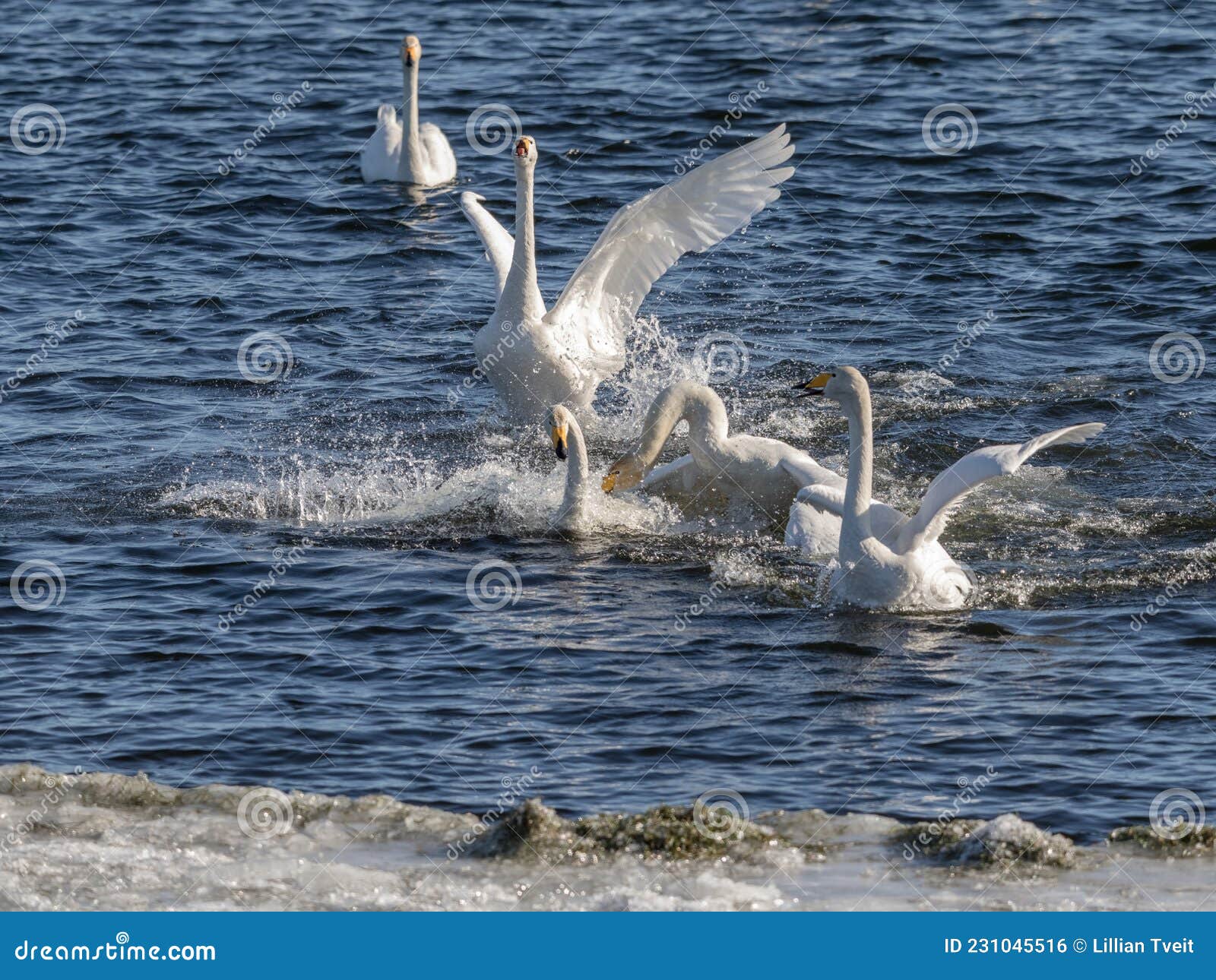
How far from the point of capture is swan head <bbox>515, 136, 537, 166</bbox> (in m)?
13.9

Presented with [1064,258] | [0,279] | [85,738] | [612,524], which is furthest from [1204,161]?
[85,738]

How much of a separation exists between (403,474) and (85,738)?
4.26 meters

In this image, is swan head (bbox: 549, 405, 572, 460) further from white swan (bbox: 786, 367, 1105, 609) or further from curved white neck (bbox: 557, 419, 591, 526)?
white swan (bbox: 786, 367, 1105, 609)

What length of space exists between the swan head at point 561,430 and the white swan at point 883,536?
1.89 metres

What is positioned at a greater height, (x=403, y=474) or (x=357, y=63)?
(x=357, y=63)

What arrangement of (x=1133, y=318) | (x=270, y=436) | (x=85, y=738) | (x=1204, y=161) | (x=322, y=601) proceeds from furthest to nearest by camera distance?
(x=1204, y=161), (x=1133, y=318), (x=270, y=436), (x=322, y=601), (x=85, y=738)

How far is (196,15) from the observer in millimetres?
26594

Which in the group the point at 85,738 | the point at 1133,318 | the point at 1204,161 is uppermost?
the point at 1204,161

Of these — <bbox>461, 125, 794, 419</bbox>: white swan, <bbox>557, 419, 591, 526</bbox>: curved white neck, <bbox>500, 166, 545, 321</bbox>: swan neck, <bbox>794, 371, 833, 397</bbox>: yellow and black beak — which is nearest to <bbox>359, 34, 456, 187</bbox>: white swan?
<bbox>461, 125, 794, 419</bbox>: white swan

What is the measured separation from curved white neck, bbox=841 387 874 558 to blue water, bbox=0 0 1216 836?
1.48 ft

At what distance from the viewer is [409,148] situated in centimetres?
2073

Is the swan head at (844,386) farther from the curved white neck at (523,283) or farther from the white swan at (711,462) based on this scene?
the curved white neck at (523,283)

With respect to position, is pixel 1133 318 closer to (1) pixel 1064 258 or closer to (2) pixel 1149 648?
(1) pixel 1064 258

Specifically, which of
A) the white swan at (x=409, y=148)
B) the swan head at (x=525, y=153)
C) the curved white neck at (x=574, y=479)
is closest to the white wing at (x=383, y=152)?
the white swan at (x=409, y=148)
